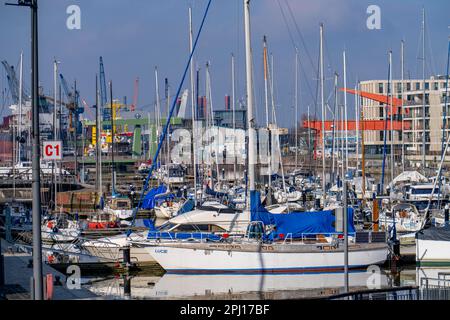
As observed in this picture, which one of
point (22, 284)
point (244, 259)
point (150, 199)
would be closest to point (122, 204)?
point (150, 199)

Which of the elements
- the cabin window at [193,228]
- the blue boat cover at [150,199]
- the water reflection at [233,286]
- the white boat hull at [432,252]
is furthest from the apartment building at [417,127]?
the water reflection at [233,286]

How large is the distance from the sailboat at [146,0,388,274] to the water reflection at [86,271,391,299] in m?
0.34

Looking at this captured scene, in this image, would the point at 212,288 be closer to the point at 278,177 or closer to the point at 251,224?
the point at 251,224

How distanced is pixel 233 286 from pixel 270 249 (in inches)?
81.7

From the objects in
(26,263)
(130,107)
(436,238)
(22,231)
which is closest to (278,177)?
(22,231)

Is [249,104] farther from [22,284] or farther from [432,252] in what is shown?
[22,284]

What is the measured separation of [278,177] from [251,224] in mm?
32323

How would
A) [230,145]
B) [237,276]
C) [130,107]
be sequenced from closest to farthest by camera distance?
1. [237,276]
2. [230,145]
3. [130,107]

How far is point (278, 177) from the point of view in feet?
211

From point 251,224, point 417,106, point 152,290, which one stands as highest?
point 417,106

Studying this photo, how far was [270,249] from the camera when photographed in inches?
1237

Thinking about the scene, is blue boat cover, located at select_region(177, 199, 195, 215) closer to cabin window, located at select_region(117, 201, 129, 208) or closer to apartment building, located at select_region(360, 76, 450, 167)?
cabin window, located at select_region(117, 201, 129, 208)

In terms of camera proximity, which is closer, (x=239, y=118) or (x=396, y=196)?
(x=396, y=196)

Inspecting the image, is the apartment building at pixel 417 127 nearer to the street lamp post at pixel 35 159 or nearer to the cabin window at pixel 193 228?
the cabin window at pixel 193 228
